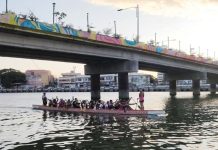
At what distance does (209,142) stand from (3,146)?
13.2 metres

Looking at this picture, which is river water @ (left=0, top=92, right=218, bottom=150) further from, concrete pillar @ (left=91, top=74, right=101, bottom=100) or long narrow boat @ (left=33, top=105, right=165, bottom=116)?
concrete pillar @ (left=91, top=74, right=101, bottom=100)

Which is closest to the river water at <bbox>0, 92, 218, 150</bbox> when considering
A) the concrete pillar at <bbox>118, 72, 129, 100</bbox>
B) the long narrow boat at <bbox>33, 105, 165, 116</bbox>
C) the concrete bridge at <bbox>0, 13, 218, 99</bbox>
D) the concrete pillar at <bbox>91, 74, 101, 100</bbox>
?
the long narrow boat at <bbox>33, 105, 165, 116</bbox>

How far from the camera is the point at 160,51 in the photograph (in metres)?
78.8

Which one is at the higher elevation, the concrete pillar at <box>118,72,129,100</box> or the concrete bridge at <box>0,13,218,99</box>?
the concrete bridge at <box>0,13,218,99</box>

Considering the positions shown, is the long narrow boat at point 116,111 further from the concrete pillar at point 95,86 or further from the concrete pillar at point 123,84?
the concrete pillar at point 95,86

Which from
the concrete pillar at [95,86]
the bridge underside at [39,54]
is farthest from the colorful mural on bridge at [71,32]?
the concrete pillar at [95,86]

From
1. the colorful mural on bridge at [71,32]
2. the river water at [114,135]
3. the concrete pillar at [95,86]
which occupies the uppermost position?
the colorful mural on bridge at [71,32]

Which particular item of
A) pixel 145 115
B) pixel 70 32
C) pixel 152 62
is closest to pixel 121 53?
pixel 152 62

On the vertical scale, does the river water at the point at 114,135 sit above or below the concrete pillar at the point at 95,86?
below

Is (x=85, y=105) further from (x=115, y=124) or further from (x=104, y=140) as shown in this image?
(x=104, y=140)

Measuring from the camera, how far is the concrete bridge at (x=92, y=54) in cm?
4638

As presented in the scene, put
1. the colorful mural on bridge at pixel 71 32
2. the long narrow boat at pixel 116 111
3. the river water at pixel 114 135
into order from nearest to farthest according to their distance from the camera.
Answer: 1. the river water at pixel 114 135
2. the long narrow boat at pixel 116 111
3. the colorful mural on bridge at pixel 71 32

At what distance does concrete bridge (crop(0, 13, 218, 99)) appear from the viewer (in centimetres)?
4638

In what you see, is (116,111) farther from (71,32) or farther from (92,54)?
(92,54)
